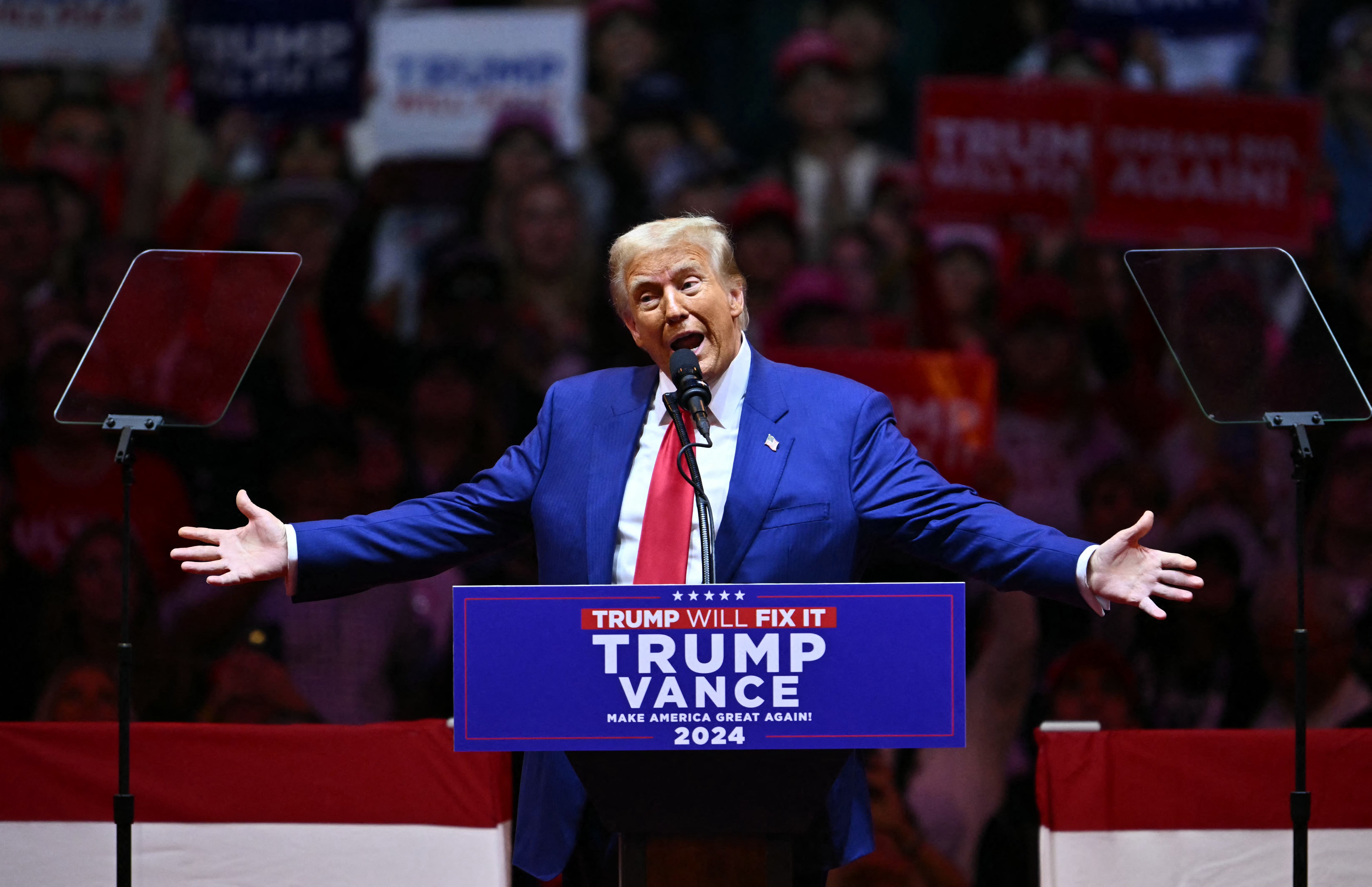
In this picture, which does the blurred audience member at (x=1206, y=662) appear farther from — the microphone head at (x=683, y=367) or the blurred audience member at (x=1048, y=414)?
the microphone head at (x=683, y=367)

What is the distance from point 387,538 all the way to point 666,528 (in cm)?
49

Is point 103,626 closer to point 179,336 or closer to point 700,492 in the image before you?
point 179,336

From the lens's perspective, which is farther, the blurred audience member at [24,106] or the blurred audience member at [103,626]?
the blurred audience member at [24,106]

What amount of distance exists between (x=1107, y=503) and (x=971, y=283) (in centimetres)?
108

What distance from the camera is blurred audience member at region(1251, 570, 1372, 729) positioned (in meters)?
4.37

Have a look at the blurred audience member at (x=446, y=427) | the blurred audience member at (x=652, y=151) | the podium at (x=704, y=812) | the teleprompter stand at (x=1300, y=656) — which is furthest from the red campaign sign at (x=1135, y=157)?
the podium at (x=704, y=812)

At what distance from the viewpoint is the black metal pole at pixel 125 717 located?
8.57 feet

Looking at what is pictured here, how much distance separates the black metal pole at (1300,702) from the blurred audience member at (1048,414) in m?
2.17

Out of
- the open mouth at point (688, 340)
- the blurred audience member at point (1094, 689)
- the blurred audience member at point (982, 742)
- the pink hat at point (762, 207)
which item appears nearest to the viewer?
the open mouth at point (688, 340)

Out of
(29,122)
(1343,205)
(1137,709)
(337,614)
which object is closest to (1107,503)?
(1137,709)

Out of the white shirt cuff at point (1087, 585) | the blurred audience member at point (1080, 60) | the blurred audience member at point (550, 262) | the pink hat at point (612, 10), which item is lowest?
the white shirt cuff at point (1087, 585)

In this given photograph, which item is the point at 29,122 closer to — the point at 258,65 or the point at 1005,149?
the point at 258,65

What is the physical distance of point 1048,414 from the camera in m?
5.08

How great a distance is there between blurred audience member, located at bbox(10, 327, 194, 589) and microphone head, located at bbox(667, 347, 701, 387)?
2.90 meters
